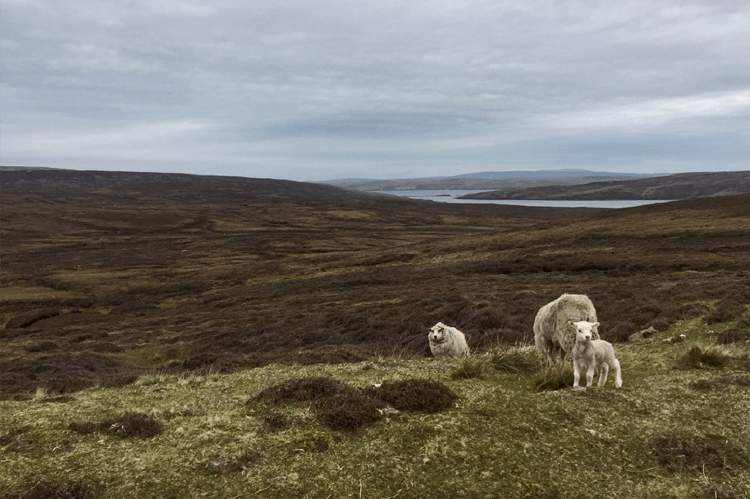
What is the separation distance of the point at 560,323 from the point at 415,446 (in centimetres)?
606

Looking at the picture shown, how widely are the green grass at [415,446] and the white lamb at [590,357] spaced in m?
0.40

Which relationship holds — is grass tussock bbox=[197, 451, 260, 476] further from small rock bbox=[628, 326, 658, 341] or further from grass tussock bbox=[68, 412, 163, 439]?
small rock bbox=[628, 326, 658, 341]

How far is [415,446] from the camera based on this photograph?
6918mm

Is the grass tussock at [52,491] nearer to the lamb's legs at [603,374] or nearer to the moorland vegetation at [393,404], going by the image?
the moorland vegetation at [393,404]

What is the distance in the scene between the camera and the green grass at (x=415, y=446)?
236 inches

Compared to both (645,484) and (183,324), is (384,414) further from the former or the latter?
(183,324)

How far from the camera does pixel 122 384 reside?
12.7m

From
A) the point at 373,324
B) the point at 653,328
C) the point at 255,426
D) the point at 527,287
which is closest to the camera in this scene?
the point at 255,426

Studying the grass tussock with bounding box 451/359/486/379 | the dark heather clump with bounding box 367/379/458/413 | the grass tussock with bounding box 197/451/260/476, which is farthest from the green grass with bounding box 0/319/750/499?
the grass tussock with bounding box 451/359/486/379

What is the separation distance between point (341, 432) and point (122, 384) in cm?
876

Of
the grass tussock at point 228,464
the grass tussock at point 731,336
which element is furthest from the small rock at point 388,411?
the grass tussock at point 731,336

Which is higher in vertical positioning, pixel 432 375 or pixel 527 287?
pixel 432 375

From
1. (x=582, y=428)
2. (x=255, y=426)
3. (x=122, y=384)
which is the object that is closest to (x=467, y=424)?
(x=582, y=428)

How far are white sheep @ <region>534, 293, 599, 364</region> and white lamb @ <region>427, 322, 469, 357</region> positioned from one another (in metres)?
4.11
